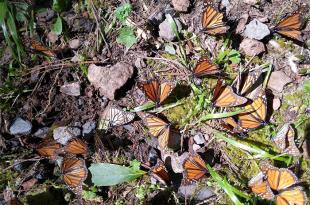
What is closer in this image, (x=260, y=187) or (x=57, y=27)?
(x=260, y=187)

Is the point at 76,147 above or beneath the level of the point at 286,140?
beneath

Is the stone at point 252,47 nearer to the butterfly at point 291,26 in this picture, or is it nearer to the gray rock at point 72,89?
the butterfly at point 291,26

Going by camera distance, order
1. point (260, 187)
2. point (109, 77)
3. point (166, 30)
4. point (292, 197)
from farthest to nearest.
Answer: point (166, 30) < point (109, 77) < point (260, 187) < point (292, 197)

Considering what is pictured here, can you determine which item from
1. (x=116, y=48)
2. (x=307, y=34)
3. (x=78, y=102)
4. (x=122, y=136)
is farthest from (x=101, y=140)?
(x=307, y=34)

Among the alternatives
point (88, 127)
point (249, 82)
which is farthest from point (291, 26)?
point (88, 127)

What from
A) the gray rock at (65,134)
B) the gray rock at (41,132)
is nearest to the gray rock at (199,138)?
the gray rock at (65,134)

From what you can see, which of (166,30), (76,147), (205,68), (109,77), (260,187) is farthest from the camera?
(166,30)

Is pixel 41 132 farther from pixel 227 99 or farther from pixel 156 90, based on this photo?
pixel 227 99
